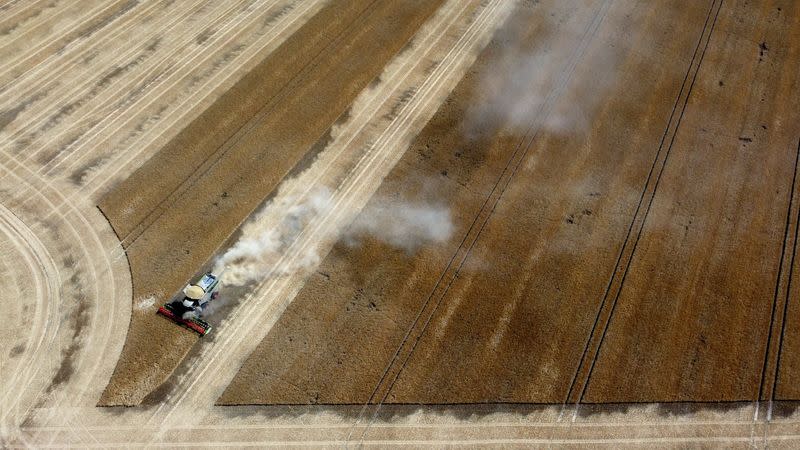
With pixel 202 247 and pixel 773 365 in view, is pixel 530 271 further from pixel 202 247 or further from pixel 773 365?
pixel 202 247

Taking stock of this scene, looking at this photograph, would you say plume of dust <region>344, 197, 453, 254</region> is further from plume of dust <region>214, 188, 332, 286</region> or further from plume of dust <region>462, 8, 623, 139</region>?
plume of dust <region>462, 8, 623, 139</region>

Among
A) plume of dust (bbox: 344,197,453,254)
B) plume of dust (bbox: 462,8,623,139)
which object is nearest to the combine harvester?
plume of dust (bbox: 344,197,453,254)

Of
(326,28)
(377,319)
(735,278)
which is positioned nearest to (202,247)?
(377,319)

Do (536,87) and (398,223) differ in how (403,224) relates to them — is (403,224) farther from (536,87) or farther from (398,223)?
(536,87)

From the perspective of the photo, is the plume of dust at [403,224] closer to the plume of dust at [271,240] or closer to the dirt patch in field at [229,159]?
the plume of dust at [271,240]

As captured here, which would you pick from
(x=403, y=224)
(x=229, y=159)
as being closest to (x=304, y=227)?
(x=403, y=224)

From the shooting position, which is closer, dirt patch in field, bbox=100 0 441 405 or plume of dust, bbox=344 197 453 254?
dirt patch in field, bbox=100 0 441 405

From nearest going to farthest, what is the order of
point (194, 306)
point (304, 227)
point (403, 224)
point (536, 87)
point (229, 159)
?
point (194, 306) < point (304, 227) < point (403, 224) < point (229, 159) < point (536, 87)
